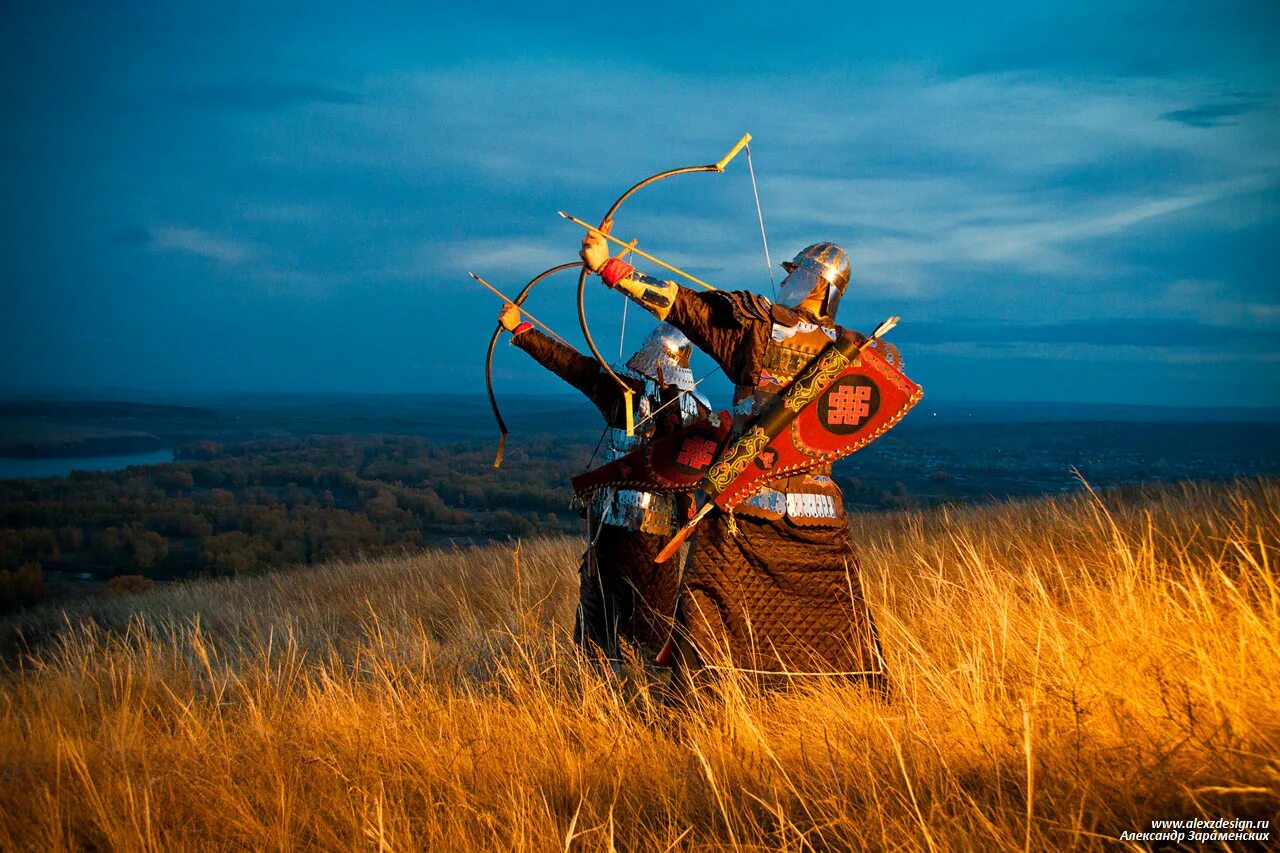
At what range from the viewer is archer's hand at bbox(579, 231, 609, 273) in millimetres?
3578

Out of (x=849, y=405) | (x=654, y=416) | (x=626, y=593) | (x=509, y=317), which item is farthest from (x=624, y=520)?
(x=849, y=405)

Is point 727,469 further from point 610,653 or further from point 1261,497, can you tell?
point 1261,497

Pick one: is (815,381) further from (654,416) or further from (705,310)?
(654,416)

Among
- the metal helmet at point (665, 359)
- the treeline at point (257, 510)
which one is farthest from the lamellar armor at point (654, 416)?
the treeline at point (257, 510)

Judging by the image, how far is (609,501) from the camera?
5.20 meters

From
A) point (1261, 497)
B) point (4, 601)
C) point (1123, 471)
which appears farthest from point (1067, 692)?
point (1123, 471)

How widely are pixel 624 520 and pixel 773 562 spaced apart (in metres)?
1.45

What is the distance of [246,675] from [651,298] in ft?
10.6

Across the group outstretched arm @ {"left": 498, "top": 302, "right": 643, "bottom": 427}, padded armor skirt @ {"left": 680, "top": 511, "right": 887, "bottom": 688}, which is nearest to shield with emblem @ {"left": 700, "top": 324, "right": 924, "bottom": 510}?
padded armor skirt @ {"left": 680, "top": 511, "right": 887, "bottom": 688}

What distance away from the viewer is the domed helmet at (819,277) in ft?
13.1

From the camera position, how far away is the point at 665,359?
557 cm

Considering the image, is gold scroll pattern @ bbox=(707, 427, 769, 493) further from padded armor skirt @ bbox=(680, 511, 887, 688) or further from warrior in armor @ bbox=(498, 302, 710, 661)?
warrior in armor @ bbox=(498, 302, 710, 661)

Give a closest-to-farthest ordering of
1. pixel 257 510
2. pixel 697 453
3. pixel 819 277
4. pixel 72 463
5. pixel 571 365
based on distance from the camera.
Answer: pixel 819 277
pixel 697 453
pixel 571 365
pixel 257 510
pixel 72 463

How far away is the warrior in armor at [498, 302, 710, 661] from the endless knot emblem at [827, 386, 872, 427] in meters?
1.32
